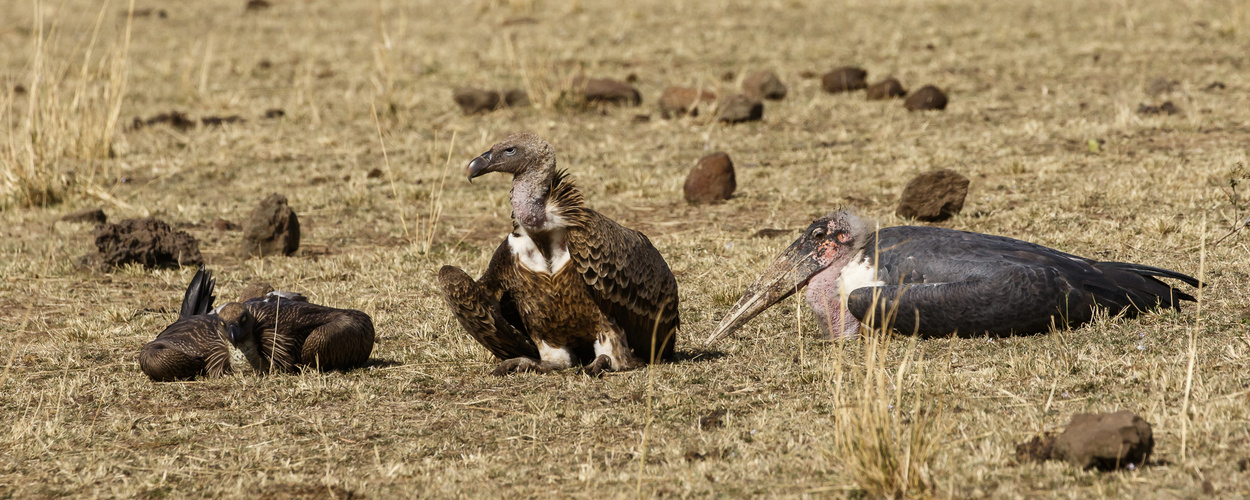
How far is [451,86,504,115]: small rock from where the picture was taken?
606 inches

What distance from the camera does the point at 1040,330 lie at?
6480 millimetres

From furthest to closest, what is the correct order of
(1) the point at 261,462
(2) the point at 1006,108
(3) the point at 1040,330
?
(2) the point at 1006,108 → (3) the point at 1040,330 → (1) the point at 261,462

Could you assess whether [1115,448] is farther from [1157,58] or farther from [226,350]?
[1157,58]

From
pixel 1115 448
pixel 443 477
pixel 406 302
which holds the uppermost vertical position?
pixel 1115 448

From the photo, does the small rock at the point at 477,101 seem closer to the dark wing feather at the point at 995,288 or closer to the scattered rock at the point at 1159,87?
the scattered rock at the point at 1159,87

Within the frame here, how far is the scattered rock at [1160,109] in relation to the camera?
514 inches

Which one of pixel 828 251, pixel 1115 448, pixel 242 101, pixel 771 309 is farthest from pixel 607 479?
pixel 242 101

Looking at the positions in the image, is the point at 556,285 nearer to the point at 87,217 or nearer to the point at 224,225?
the point at 224,225

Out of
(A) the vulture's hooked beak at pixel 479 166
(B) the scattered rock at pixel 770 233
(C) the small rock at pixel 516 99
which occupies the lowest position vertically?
(B) the scattered rock at pixel 770 233

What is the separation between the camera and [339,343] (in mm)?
6531

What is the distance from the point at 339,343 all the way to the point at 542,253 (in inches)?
51.2

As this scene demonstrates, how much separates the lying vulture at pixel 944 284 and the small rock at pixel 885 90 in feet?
26.9

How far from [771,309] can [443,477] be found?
3.52 meters

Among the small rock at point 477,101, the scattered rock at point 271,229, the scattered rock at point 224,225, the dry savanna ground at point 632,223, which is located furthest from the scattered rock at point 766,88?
the scattered rock at point 271,229
